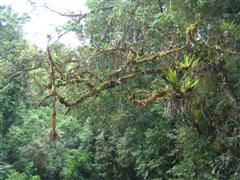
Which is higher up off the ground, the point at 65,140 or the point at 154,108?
the point at 65,140

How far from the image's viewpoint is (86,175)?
12.5 m

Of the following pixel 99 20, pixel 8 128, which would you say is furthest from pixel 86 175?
pixel 99 20

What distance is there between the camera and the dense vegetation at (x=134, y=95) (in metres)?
5.00

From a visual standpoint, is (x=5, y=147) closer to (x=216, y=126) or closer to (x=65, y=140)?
(x=65, y=140)

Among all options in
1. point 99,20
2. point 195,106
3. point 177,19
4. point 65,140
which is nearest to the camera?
point 195,106

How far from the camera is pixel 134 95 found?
15.1 feet

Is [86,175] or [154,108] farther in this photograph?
[86,175]

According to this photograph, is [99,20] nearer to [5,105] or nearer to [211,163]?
[5,105]

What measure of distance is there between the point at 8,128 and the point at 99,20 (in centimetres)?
494

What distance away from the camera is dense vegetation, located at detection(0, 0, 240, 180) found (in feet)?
16.4

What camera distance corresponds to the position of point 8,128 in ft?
42.0

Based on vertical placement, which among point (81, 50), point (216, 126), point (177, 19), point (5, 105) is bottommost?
point (216, 126)

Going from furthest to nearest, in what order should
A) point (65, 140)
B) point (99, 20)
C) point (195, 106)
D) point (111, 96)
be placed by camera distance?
point (65, 140) → point (99, 20) → point (111, 96) → point (195, 106)

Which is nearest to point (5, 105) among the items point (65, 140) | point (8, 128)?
point (8, 128)
